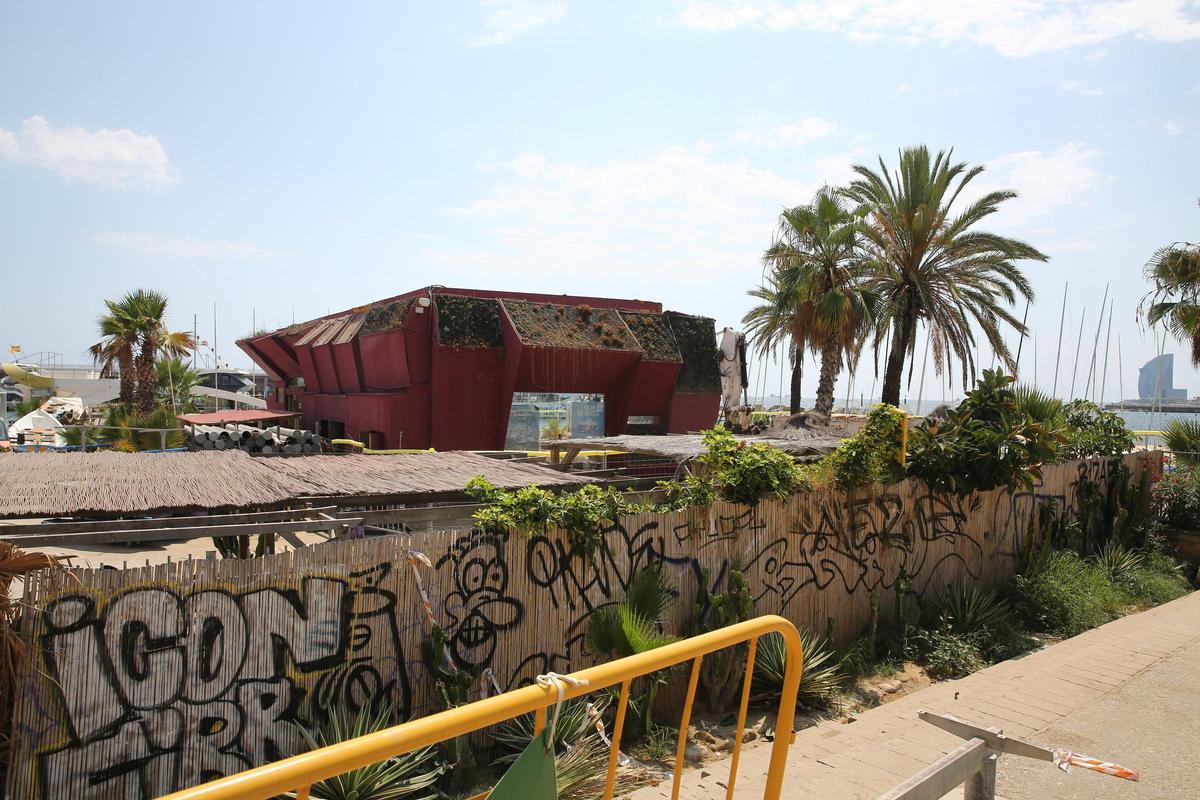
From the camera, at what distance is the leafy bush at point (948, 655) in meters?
9.22

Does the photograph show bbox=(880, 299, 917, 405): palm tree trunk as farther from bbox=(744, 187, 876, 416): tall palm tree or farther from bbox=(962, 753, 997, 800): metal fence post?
bbox=(962, 753, 997, 800): metal fence post

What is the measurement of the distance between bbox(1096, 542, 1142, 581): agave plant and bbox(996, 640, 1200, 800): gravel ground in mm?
4150

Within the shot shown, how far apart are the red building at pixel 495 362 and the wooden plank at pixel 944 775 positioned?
59.7ft

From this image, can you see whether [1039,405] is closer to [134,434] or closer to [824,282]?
[824,282]

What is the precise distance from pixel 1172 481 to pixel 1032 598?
243 inches

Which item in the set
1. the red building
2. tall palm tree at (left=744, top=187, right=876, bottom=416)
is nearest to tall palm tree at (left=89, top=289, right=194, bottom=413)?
the red building

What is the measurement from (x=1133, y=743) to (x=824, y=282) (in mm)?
15622

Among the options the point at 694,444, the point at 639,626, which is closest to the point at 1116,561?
the point at 694,444

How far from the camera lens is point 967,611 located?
408 inches

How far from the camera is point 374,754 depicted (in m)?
1.94

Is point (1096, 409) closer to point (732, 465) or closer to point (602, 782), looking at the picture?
point (732, 465)

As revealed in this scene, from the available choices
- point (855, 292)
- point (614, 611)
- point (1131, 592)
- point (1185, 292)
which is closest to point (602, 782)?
point (614, 611)

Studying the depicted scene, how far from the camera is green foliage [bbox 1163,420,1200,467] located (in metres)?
17.5

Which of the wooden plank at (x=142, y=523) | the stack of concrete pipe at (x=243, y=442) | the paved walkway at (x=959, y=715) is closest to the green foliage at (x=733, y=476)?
the paved walkway at (x=959, y=715)
